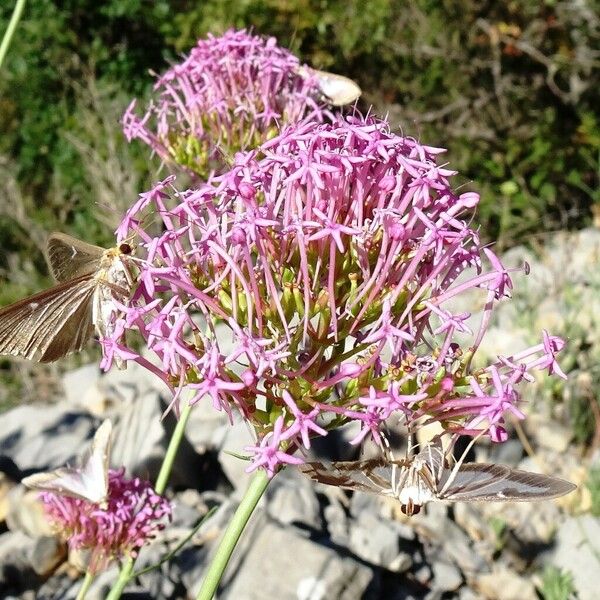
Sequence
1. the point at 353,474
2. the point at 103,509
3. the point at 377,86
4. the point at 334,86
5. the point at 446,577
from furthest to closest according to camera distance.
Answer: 1. the point at 377,86
2. the point at 446,577
3. the point at 334,86
4. the point at 103,509
5. the point at 353,474

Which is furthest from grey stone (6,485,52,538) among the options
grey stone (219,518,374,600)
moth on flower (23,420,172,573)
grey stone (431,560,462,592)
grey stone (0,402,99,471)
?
grey stone (431,560,462,592)

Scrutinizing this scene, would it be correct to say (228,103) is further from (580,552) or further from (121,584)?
(580,552)

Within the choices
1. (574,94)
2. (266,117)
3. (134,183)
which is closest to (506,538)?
(266,117)

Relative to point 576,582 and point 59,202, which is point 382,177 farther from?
point 59,202

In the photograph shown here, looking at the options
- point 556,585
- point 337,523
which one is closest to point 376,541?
point 337,523

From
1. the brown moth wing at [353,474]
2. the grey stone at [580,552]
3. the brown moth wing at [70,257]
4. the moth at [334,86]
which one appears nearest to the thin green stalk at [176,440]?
the brown moth wing at [70,257]

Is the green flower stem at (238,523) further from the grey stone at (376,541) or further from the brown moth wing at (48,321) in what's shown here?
the grey stone at (376,541)

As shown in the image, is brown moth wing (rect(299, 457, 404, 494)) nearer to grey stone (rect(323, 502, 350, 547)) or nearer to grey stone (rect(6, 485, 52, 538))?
grey stone (rect(323, 502, 350, 547))
